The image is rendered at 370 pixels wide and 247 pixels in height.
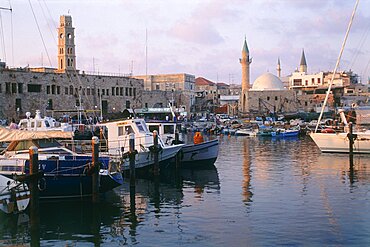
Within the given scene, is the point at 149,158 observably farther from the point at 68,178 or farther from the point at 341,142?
the point at 341,142

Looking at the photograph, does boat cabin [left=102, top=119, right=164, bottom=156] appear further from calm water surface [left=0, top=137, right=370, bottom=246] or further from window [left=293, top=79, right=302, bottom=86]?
window [left=293, top=79, right=302, bottom=86]

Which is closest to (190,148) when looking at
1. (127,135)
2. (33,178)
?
(127,135)

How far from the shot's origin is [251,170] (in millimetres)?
29875

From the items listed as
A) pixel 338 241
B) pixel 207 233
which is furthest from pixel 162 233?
pixel 338 241

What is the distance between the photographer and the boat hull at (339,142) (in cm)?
3641

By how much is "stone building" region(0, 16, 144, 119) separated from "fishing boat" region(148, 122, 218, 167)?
23898mm

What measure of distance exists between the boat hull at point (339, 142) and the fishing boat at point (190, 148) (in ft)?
36.5

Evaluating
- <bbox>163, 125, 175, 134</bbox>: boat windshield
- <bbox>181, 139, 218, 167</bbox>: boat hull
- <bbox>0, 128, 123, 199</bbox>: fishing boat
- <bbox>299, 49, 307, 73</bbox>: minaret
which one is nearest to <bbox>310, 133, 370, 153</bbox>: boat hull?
<bbox>181, 139, 218, 167</bbox>: boat hull

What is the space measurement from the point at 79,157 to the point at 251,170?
41.3ft

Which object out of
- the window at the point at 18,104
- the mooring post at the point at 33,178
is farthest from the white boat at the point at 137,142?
the window at the point at 18,104

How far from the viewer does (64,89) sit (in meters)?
69.7

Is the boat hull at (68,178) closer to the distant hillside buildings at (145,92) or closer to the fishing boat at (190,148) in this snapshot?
the fishing boat at (190,148)

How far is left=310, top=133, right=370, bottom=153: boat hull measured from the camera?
3641 centimetres

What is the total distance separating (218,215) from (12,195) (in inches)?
286
